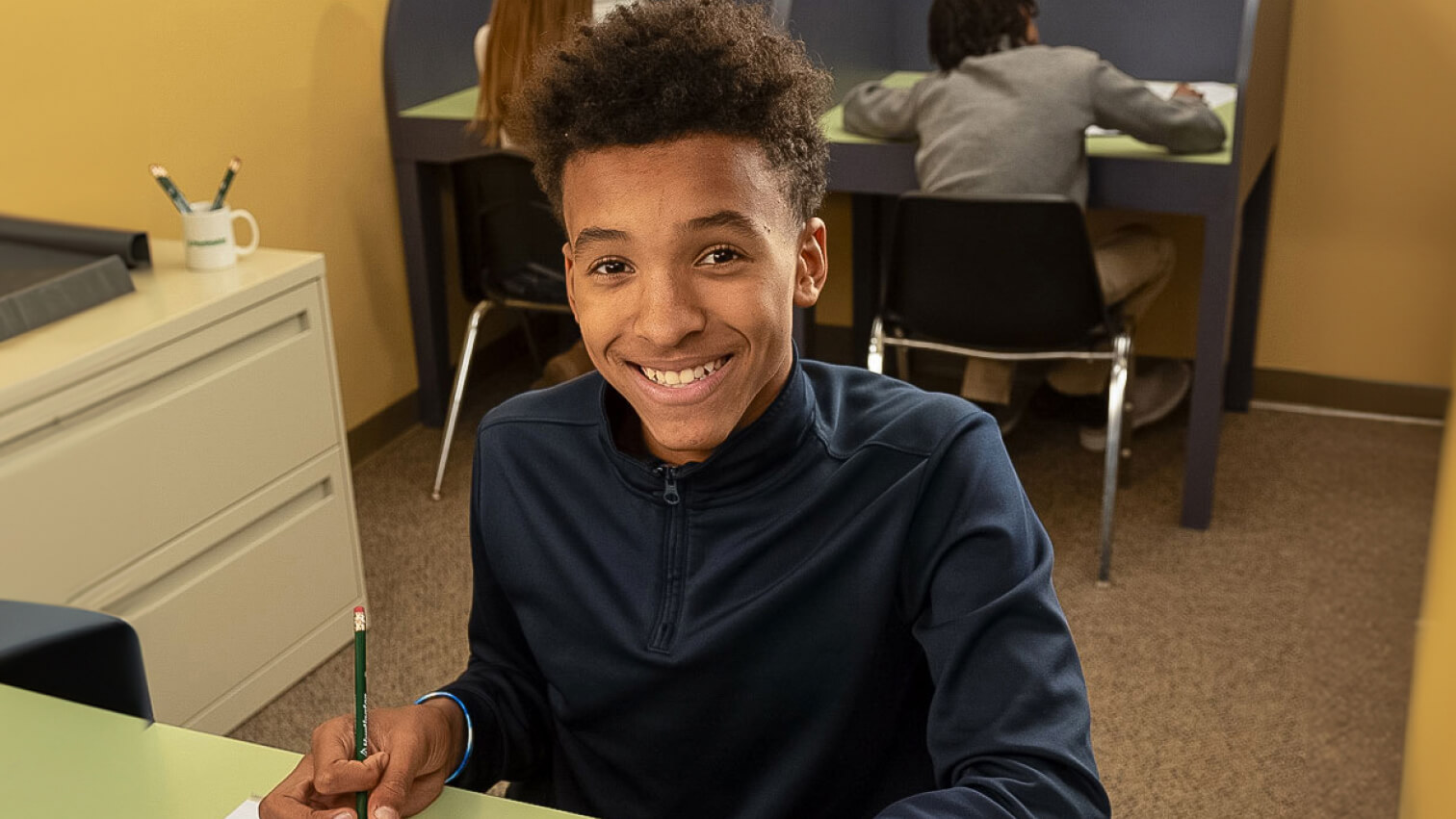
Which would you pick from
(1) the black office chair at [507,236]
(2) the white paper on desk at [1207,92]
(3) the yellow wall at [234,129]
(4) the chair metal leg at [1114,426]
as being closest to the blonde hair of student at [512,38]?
(1) the black office chair at [507,236]

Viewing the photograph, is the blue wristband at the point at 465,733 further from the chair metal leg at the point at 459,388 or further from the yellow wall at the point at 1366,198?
the yellow wall at the point at 1366,198

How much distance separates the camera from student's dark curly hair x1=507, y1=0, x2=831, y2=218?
36.8 inches

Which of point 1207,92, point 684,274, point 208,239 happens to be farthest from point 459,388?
point 684,274

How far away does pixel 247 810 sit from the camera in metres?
0.88

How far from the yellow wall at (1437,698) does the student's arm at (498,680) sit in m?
0.73

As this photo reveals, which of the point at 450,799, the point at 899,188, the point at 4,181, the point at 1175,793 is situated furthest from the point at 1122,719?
the point at 4,181

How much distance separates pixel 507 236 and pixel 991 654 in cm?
204

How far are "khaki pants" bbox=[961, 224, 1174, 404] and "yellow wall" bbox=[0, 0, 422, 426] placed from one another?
133 cm

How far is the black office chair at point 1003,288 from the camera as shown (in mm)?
2377

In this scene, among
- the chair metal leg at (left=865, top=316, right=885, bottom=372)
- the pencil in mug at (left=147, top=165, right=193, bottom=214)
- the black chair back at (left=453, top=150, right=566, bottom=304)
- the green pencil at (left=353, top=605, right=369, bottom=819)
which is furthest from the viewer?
the black chair back at (left=453, top=150, right=566, bottom=304)

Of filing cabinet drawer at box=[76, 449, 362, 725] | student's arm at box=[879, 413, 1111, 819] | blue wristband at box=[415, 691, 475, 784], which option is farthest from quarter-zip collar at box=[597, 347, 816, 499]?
filing cabinet drawer at box=[76, 449, 362, 725]

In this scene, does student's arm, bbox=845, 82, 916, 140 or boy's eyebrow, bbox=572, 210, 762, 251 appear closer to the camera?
boy's eyebrow, bbox=572, 210, 762, 251

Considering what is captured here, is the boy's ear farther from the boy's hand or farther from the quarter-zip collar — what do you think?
the boy's hand

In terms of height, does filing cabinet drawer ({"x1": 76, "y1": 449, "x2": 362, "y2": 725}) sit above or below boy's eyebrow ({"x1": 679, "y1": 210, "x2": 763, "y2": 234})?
below
